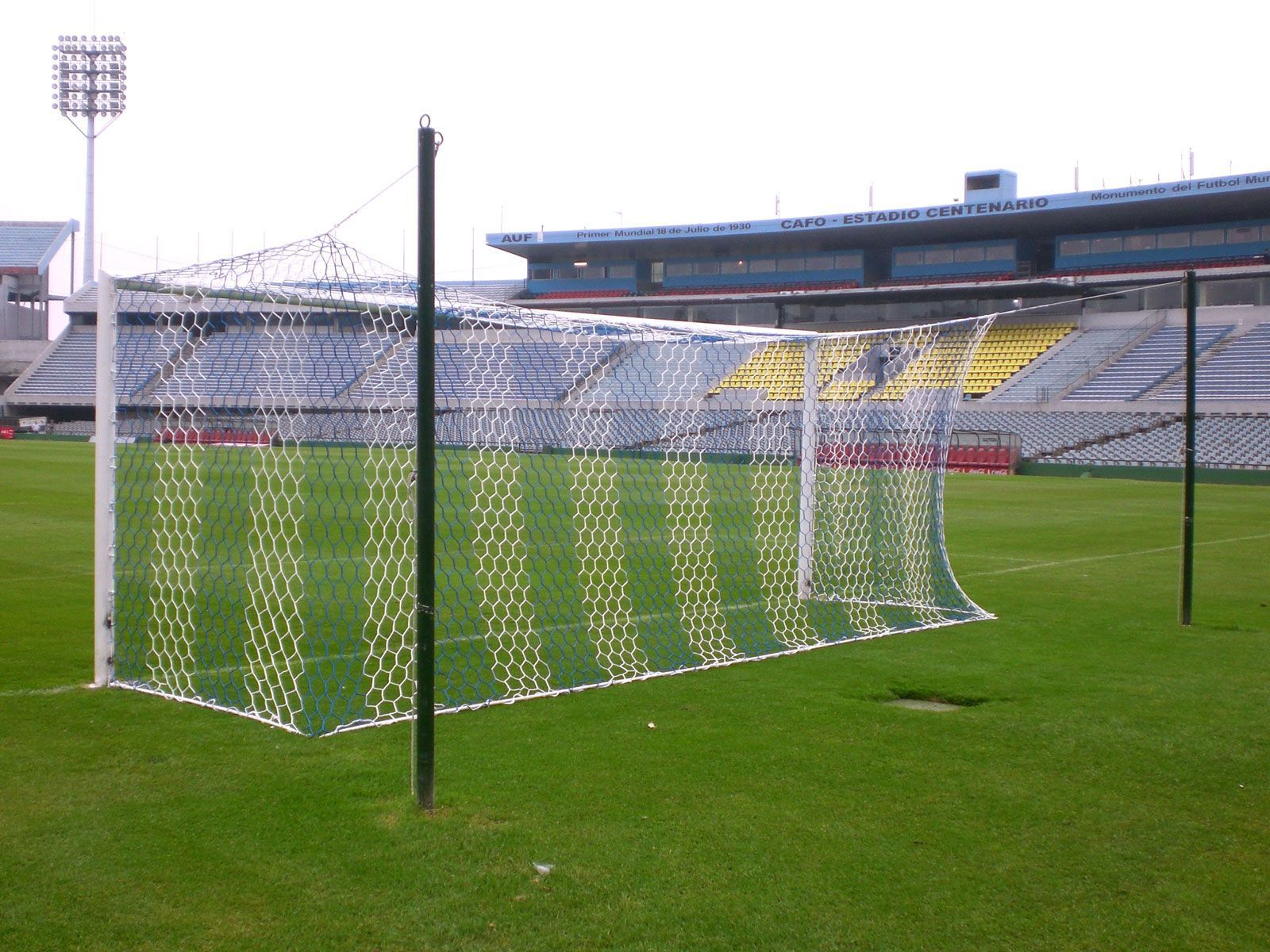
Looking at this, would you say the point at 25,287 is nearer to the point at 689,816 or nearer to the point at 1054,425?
the point at 1054,425

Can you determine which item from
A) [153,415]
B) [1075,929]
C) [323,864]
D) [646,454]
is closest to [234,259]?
[153,415]

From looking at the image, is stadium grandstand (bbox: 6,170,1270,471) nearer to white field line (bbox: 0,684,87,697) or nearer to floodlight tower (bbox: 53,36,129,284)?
floodlight tower (bbox: 53,36,129,284)

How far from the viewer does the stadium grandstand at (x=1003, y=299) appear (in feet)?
95.1

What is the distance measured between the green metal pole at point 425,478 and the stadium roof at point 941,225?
3302cm

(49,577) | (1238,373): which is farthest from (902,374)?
(1238,373)

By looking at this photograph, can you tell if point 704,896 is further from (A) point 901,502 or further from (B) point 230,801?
(A) point 901,502

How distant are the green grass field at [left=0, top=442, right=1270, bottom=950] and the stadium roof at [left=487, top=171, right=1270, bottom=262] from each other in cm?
3006

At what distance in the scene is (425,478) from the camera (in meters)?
3.76

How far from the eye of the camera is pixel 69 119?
158ft

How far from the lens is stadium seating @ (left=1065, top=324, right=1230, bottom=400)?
104 feet

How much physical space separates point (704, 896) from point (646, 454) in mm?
15403

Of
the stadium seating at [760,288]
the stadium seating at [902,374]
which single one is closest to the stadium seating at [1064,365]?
the stadium seating at [902,374]

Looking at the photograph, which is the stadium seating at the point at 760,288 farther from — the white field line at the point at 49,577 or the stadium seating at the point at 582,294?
the white field line at the point at 49,577

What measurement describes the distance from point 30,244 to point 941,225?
41466 mm
